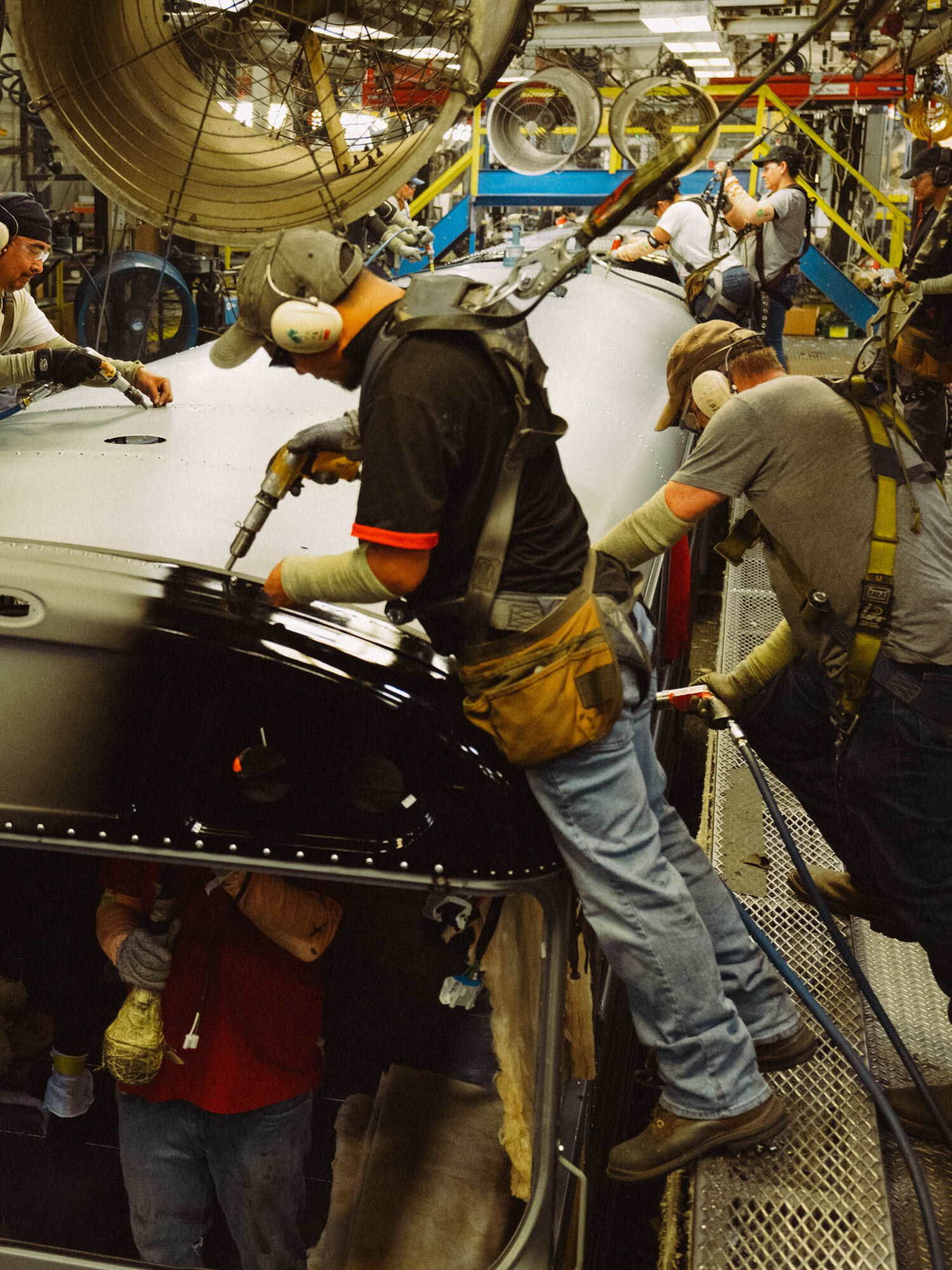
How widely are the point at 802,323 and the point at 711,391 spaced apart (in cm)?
1195

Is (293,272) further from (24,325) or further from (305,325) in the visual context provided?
(24,325)

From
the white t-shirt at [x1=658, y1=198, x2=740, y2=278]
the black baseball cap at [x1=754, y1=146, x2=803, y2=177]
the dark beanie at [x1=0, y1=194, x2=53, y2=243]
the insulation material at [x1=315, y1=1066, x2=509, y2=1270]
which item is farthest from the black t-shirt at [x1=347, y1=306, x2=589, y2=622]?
the black baseball cap at [x1=754, y1=146, x2=803, y2=177]

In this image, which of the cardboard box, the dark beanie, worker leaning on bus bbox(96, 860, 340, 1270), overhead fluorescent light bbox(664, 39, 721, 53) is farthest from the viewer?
the cardboard box

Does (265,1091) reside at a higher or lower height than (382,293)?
lower

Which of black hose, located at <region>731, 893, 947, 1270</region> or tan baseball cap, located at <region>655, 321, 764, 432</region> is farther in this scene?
tan baseball cap, located at <region>655, 321, 764, 432</region>

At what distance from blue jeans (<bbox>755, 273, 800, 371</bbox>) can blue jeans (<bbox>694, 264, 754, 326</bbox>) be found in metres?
0.76

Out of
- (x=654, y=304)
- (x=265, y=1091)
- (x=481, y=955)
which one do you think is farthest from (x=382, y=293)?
(x=654, y=304)

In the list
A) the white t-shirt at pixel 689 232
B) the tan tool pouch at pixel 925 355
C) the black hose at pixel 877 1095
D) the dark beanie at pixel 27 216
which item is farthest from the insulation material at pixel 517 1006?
the white t-shirt at pixel 689 232

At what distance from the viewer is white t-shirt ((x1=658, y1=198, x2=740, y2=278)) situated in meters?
7.76

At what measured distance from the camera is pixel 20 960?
11.5 feet

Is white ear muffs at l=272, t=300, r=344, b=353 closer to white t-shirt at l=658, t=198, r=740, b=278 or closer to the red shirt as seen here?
the red shirt

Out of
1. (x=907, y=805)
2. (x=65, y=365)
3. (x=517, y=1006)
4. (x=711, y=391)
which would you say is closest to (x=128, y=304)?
(x=65, y=365)

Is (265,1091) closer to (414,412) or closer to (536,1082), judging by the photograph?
(536,1082)

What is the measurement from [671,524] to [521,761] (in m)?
0.93
